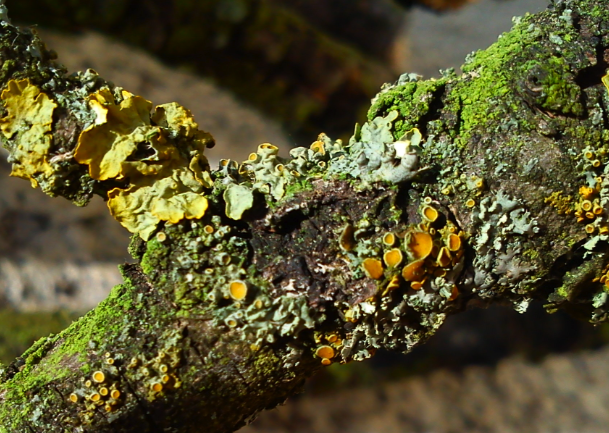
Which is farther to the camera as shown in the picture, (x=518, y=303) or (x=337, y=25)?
(x=337, y=25)

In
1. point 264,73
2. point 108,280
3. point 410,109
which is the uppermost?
point 264,73

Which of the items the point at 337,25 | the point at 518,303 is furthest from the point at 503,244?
the point at 337,25

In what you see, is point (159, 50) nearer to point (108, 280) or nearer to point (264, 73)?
point (264, 73)

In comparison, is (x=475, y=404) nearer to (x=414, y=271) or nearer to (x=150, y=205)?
(x=414, y=271)

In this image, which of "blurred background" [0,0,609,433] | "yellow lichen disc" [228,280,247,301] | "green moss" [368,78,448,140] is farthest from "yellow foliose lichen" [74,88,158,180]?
"blurred background" [0,0,609,433]

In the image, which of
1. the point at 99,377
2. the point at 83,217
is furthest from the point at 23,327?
the point at 99,377

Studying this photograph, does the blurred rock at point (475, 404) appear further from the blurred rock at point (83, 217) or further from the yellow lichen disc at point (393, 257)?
the yellow lichen disc at point (393, 257)
